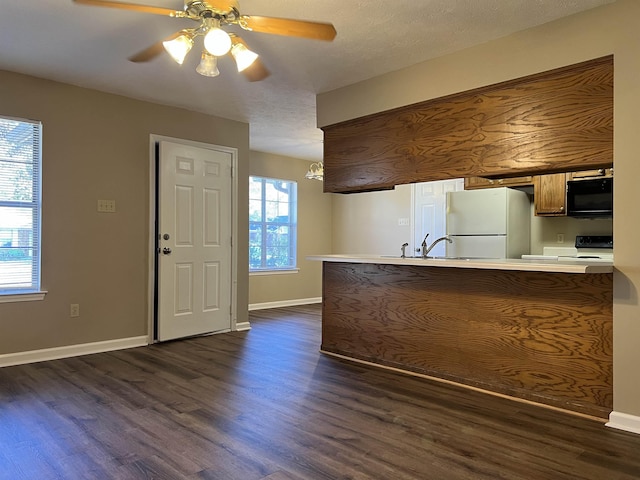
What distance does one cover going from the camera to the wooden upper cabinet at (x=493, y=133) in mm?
2785

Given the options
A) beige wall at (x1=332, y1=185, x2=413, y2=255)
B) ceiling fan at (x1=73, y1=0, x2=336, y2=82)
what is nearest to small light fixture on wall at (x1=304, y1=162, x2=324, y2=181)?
beige wall at (x1=332, y1=185, x2=413, y2=255)

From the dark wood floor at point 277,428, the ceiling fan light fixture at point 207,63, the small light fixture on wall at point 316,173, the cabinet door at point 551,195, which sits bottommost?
the dark wood floor at point 277,428

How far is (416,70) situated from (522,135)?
1030 mm

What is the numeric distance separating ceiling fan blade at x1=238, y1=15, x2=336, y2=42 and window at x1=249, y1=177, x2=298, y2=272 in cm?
471

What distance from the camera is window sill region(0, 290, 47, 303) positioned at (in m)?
3.81

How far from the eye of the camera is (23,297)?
389 centimetres

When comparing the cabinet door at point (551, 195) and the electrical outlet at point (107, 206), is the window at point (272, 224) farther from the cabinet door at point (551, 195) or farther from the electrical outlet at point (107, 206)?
the cabinet door at point (551, 195)

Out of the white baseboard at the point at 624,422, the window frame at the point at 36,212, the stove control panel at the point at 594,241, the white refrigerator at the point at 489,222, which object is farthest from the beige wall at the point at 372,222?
the window frame at the point at 36,212

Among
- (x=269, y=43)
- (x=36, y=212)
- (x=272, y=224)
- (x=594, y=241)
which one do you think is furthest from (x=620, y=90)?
(x=272, y=224)

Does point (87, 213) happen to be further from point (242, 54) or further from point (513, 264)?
point (513, 264)

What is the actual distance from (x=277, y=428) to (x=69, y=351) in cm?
256

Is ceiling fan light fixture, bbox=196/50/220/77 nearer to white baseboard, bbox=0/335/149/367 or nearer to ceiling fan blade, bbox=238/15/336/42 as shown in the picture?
ceiling fan blade, bbox=238/15/336/42

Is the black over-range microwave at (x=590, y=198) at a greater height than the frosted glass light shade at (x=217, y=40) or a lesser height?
lesser

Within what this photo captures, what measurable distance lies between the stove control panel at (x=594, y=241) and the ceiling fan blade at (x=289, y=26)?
363 centimetres
